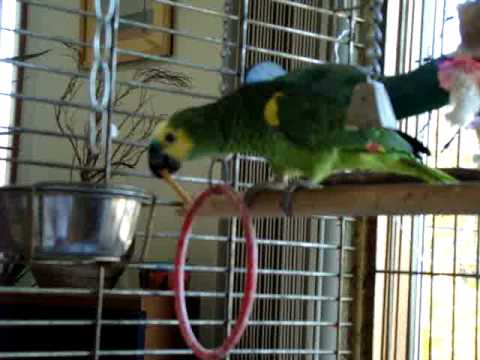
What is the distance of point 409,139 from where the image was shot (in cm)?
113

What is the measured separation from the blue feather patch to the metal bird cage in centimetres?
15

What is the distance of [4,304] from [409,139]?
154cm

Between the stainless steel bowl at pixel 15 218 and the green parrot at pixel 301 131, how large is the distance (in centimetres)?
19

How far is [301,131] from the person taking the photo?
3.74ft

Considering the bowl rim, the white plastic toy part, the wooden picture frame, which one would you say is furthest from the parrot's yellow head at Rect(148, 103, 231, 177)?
the wooden picture frame

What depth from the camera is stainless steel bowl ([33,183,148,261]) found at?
1050 mm

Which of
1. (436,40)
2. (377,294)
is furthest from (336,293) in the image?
(436,40)

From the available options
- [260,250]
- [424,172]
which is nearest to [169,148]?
[424,172]

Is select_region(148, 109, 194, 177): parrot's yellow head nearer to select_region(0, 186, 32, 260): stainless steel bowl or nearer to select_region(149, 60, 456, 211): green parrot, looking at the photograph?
select_region(149, 60, 456, 211): green parrot

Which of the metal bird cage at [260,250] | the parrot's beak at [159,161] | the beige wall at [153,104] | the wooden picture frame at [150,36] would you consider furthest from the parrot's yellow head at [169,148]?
the wooden picture frame at [150,36]

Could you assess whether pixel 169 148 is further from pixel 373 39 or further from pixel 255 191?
pixel 373 39

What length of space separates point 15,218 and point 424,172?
20.6 inches

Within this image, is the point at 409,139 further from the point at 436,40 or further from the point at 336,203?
the point at 436,40

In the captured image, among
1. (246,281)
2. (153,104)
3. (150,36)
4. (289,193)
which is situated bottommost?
(246,281)
